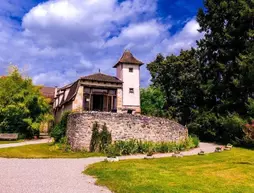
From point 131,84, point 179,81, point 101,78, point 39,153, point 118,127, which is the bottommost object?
point 39,153

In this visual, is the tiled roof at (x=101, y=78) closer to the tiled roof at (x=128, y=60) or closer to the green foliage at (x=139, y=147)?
the tiled roof at (x=128, y=60)

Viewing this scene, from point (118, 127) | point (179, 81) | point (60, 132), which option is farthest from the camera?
point (179, 81)

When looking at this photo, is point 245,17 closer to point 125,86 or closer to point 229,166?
point 125,86

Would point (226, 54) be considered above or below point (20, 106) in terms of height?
above

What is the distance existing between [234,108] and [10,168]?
2561 cm

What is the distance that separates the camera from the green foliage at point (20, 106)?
29.7 meters

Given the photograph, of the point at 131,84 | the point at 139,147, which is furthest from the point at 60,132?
the point at 131,84

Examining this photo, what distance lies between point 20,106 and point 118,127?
1278cm

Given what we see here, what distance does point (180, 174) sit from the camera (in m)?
12.0

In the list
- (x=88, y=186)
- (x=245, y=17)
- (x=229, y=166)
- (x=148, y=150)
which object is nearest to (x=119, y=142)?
(x=148, y=150)

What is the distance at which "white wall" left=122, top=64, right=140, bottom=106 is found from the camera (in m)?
33.9

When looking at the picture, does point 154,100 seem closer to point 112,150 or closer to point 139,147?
point 139,147

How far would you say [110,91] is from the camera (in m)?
32.9

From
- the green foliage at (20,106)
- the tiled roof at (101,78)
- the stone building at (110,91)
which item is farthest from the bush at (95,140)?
the tiled roof at (101,78)
